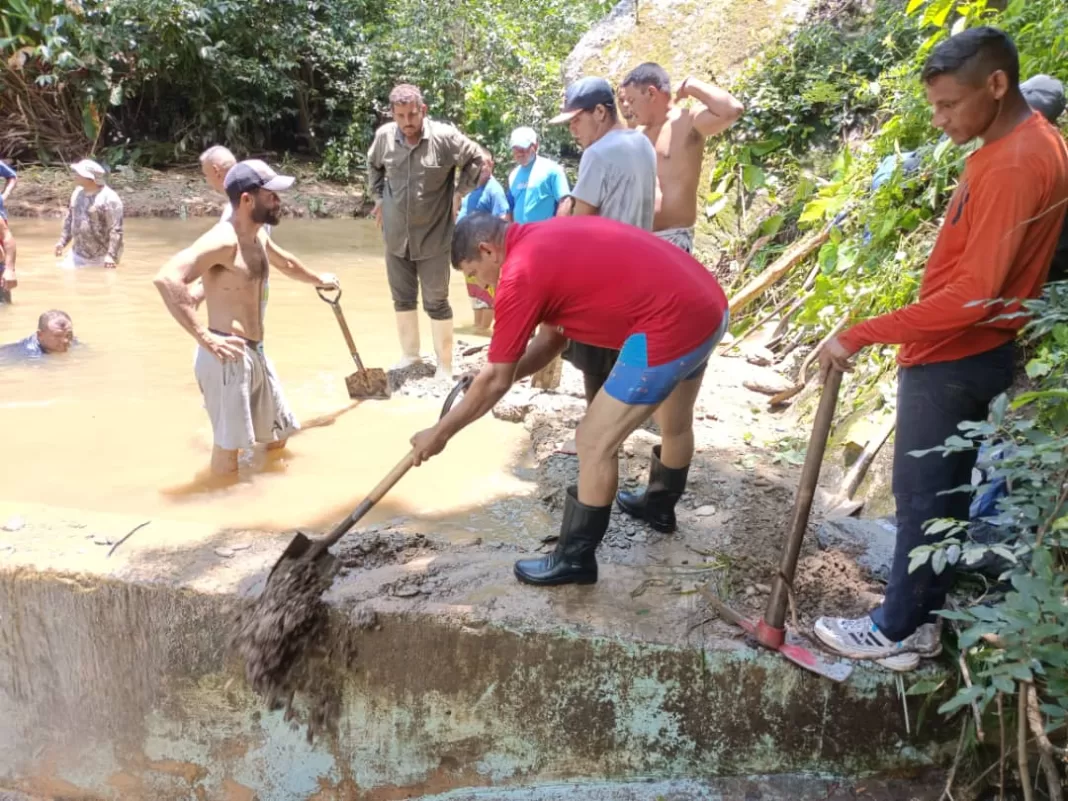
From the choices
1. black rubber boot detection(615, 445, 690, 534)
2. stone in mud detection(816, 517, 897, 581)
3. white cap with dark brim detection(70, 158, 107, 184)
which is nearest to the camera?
stone in mud detection(816, 517, 897, 581)

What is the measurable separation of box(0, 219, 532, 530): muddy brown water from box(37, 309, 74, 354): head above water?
0.38 ft

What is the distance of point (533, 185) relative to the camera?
6773 millimetres

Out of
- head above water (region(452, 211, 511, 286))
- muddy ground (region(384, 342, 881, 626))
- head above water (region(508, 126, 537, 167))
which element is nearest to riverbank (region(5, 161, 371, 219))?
head above water (region(508, 126, 537, 167))

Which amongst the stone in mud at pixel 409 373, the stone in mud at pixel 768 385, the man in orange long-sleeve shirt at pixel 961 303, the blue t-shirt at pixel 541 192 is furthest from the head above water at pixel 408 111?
the man in orange long-sleeve shirt at pixel 961 303

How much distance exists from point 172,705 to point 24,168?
1580 cm

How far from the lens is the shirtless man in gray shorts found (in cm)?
416

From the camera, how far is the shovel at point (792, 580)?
2646 millimetres

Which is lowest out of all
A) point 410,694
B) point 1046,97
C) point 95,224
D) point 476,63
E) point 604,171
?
point 410,694

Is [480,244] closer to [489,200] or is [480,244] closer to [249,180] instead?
[249,180]

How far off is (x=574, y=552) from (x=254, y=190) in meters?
2.58

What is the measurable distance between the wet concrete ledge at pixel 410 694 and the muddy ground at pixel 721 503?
0.23 m

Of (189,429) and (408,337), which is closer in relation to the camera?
(189,429)

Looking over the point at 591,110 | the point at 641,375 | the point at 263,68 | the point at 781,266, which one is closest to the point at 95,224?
the point at 591,110

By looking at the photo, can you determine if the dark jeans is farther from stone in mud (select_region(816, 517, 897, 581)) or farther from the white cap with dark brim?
the white cap with dark brim
